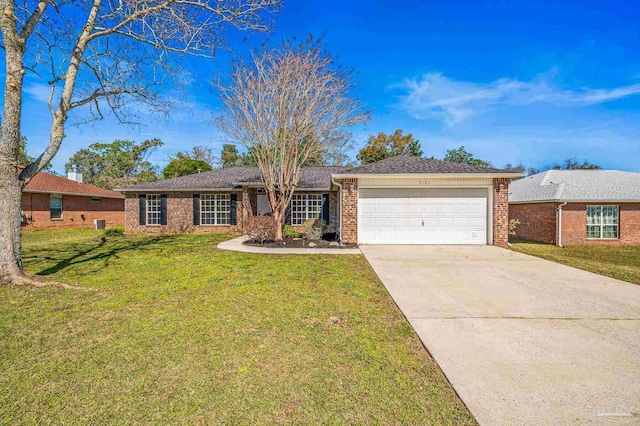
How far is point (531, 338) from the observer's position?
3412mm

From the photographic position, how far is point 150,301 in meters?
4.62

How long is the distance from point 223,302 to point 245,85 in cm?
910

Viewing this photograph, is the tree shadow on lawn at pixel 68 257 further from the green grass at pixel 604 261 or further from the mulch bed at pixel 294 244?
the green grass at pixel 604 261

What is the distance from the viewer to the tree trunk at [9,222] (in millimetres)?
5422

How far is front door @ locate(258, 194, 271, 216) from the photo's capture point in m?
16.0

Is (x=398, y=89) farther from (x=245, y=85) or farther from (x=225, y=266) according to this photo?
(x=225, y=266)

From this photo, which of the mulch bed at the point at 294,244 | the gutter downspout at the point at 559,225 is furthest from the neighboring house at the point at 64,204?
the gutter downspout at the point at 559,225

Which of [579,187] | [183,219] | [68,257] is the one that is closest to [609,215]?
[579,187]

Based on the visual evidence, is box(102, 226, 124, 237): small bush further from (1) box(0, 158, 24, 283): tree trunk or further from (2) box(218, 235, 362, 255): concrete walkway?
(1) box(0, 158, 24, 283): tree trunk

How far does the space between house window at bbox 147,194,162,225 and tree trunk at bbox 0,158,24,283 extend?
36.0 feet

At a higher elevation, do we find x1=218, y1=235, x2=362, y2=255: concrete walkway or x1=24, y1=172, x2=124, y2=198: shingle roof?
x1=24, y1=172, x2=124, y2=198: shingle roof

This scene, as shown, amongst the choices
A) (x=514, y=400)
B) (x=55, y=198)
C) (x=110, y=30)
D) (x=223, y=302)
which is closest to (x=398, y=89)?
(x=110, y=30)

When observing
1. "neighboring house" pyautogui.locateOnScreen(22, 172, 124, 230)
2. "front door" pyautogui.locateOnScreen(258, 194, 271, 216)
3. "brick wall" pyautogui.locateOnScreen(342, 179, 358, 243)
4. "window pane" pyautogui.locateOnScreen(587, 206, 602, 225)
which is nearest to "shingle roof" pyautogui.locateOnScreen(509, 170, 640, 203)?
"window pane" pyautogui.locateOnScreen(587, 206, 602, 225)

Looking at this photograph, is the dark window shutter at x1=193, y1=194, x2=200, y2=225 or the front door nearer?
the dark window shutter at x1=193, y1=194, x2=200, y2=225
